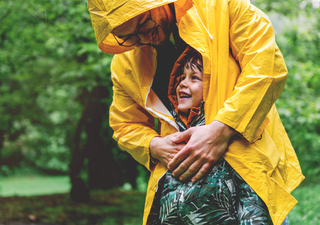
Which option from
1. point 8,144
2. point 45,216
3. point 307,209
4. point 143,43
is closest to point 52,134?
point 8,144

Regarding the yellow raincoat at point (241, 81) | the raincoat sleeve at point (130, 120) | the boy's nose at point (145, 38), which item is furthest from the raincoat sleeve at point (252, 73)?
the raincoat sleeve at point (130, 120)

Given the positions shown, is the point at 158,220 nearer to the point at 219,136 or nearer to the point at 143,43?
the point at 219,136

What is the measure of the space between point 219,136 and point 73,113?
7.96m

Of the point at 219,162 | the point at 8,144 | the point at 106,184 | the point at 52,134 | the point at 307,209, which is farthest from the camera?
the point at 52,134

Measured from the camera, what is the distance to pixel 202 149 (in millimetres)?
1452

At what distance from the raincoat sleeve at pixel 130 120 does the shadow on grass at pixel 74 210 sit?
3.98 metres

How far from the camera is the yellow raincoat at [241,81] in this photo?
1416mm

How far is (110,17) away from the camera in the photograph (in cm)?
159

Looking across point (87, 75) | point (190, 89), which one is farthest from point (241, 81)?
point (87, 75)

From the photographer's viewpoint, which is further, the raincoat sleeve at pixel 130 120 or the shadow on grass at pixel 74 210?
the shadow on grass at pixel 74 210

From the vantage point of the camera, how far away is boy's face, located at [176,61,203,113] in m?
1.67

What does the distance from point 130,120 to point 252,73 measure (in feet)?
3.07

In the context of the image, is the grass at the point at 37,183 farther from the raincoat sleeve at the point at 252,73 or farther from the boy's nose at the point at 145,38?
the raincoat sleeve at the point at 252,73

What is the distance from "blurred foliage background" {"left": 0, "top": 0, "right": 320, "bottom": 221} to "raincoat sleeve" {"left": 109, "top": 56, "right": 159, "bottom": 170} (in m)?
2.16
